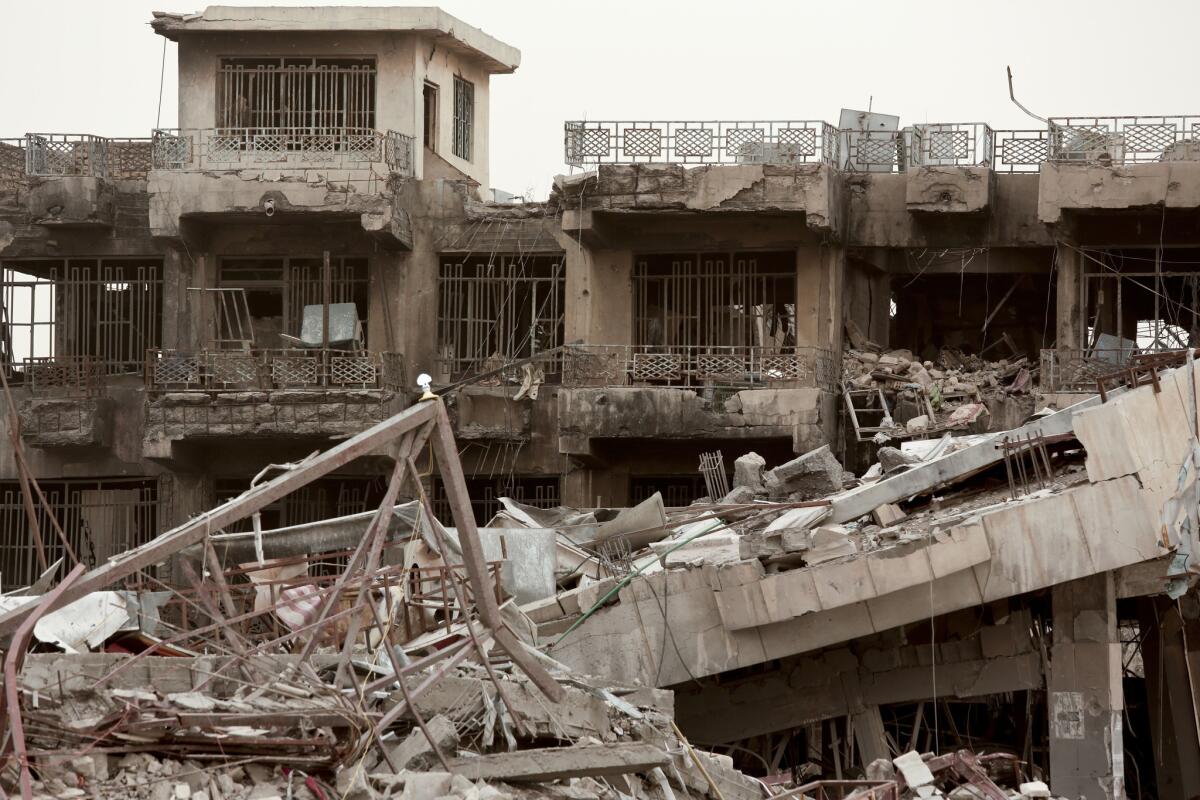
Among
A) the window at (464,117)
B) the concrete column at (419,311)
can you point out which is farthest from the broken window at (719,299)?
the window at (464,117)

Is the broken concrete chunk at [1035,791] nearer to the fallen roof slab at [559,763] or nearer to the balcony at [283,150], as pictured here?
the fallen roof slab at [559,763]

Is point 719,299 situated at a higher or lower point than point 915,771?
higher

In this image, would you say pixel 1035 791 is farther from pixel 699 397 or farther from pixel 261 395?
pixel 261 395

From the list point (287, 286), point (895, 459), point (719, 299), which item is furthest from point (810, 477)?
point (287, 286)

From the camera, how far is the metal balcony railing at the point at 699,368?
1062 inches

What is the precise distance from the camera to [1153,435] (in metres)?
18.6

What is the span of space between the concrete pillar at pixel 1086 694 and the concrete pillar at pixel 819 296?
906cm

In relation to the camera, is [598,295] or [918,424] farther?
[598,295]

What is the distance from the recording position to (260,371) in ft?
90.6

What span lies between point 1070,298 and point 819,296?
3.31 meters

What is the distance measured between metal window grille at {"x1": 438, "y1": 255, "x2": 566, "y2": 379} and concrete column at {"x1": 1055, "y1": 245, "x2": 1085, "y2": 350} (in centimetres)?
680

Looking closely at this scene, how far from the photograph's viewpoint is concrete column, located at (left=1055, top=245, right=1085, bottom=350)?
1060 inches

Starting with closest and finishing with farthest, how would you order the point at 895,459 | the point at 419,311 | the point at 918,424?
1. the point at 895,459
2. the point at 918,424
3. the point at 419,311

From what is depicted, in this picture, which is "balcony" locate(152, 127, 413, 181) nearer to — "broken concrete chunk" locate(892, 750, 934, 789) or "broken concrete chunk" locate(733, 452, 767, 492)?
"broken concrete chunk" locate(733, 452, 767, 492)
